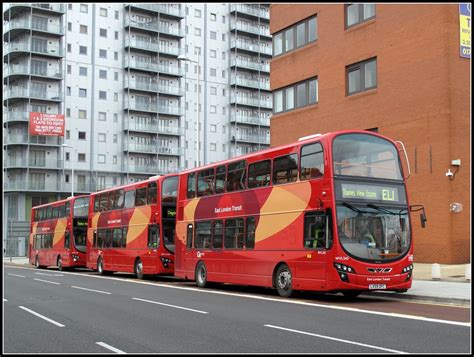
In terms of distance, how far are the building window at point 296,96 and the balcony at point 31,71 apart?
47.3m

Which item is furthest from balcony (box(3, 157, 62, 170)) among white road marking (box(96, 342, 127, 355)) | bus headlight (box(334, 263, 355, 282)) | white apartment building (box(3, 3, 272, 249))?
white road marking (box(96, 342, 127, 355))

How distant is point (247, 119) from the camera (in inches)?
3716

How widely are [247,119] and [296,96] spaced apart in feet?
189

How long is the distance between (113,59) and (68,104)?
364 inches

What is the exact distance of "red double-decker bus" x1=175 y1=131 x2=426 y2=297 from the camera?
15414 mm

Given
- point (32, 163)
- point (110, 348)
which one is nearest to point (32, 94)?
point (32, 163)

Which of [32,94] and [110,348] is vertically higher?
[32,94]

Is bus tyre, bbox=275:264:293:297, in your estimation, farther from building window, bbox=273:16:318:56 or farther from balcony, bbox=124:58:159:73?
balcony, bbox=124:58:159:73

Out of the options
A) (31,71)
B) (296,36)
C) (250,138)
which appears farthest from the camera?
(250,138)

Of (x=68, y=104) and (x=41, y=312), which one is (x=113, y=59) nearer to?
(x=68, y=104)

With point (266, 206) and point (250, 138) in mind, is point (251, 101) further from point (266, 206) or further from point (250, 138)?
point (266, 206)

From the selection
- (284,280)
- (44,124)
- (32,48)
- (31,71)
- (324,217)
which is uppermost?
(32,48)

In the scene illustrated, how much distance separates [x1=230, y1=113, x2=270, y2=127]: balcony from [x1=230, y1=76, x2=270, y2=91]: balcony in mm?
4686

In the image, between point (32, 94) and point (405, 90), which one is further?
point (32, 94)
